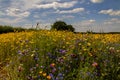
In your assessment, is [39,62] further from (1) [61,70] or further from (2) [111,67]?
(2) [111,67]

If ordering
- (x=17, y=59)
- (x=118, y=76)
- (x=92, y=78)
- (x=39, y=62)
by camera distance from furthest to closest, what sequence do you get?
(x=17, y=59)
(x=39, y=62)
(x=118, y=76)
(x=92, y=78)

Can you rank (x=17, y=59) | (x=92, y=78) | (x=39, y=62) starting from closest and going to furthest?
1. (x=92, y=78)
2. (x=39, y=62)
3. (x=17, y=59)

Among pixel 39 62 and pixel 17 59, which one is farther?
pixel 17 59

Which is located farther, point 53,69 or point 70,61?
point 70,61

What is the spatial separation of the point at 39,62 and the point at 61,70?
0.74 meters

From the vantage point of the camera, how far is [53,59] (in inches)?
231

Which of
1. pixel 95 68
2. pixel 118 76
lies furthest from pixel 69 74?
pixel 118 76

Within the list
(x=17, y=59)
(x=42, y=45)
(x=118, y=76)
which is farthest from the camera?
(x=42, y=45)

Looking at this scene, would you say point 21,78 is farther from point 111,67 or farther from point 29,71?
point 111,67

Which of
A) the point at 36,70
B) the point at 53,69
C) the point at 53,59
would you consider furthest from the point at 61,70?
the point at 53,59

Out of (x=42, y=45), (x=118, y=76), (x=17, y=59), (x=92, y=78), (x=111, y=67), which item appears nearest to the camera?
(x=92, y=78)

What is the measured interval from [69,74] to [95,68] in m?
0.48

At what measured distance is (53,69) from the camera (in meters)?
5.11

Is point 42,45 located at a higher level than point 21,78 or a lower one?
higher
